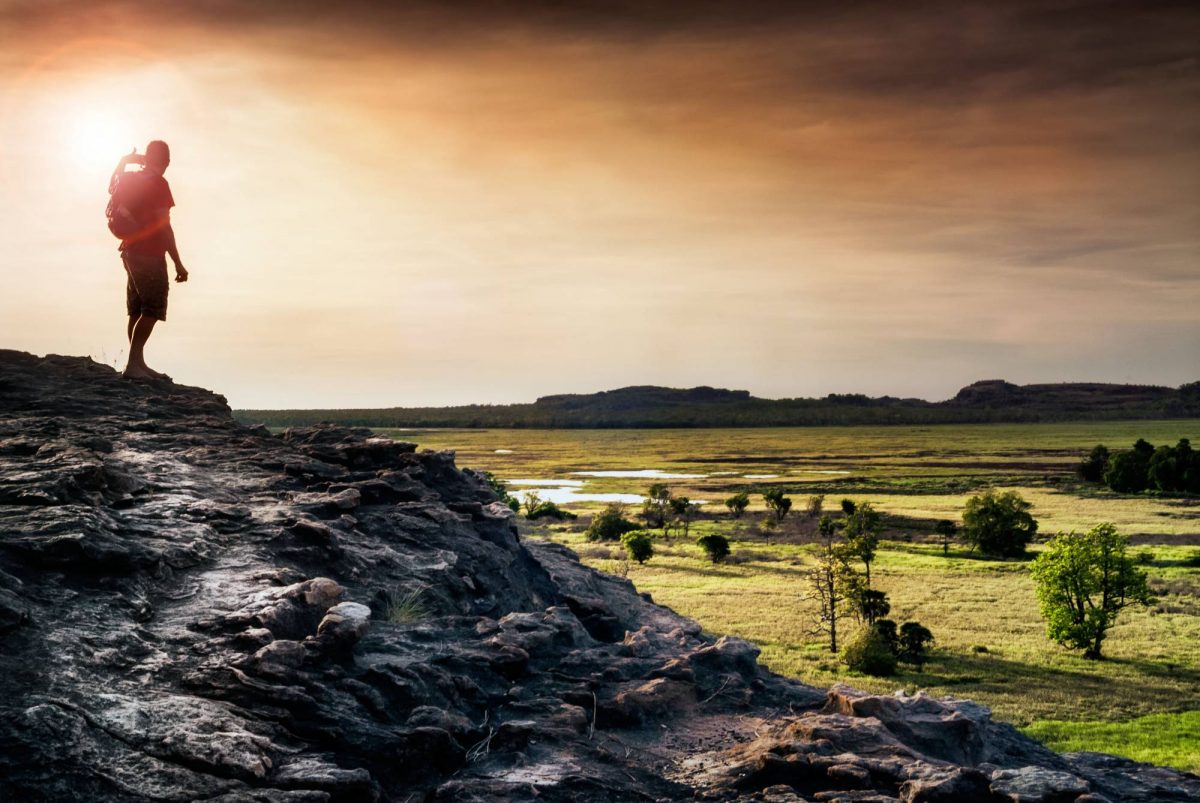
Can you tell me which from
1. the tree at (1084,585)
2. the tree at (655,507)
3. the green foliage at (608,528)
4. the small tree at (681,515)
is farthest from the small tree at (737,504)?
the tree at (1084,585)

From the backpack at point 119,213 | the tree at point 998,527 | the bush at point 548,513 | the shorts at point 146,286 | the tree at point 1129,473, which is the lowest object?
the bush at point 548,513

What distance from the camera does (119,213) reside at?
2052 centimetres

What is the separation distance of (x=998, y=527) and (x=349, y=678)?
107802 millimetres

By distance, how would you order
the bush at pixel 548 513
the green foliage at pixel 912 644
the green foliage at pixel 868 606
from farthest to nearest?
the bush at pixel 548 513 < the green foliage at pixel 868 606 < the green foliage at pixel 912 644

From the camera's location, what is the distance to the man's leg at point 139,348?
2216cm

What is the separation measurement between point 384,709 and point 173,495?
7.20m

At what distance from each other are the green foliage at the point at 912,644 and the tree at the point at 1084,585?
11.2 metres

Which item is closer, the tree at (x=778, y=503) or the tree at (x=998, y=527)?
the tree at (x=998, y=527)

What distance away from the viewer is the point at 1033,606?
78938 millimetres

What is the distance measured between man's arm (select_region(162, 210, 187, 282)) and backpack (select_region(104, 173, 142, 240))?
0.59 metres

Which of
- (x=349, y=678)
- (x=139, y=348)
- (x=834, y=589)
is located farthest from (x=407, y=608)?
(x=834, y=589)

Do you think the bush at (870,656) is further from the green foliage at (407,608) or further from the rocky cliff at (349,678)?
the green foliage at (407,608)

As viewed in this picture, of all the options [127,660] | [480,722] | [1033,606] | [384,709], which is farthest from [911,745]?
[1033,606]

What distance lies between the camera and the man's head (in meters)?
20.2
